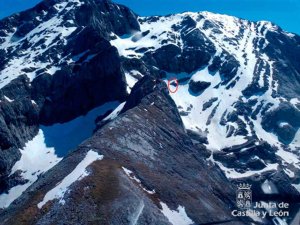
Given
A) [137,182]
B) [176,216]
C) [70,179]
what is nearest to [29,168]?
[70,179]

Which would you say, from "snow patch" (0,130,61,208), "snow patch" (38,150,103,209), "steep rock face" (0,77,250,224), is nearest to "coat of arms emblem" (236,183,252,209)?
"steep rock face" (0,77,250,224)

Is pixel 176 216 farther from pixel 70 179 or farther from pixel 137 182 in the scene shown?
pixel 70 179

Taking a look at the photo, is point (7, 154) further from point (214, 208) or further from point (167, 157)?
point (214, 208)

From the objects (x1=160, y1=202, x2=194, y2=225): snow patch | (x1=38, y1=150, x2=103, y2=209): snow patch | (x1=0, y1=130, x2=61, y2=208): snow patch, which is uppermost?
(x1=38, y1=150, x2=103, y2=209): snow patch

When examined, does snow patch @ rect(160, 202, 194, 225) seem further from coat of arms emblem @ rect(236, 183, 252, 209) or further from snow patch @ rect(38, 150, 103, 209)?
coat of arms emblem @ rect(236, 183, 252, 209)

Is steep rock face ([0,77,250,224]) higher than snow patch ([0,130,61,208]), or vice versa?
steep rock face ([0,77,250,224])

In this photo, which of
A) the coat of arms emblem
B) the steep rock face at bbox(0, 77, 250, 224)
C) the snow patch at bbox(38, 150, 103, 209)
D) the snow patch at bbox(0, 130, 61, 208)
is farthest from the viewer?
the snow patch at bbox(0, 130, 61, 208)

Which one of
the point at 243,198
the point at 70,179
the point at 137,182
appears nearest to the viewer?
the point at 70,179

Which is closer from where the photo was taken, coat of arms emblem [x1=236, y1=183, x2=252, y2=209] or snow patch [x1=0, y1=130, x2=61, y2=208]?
coat of arms emblem [x1=236, y1=183, x2=252, y2=209]

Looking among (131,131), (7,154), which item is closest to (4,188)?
(7,154)
